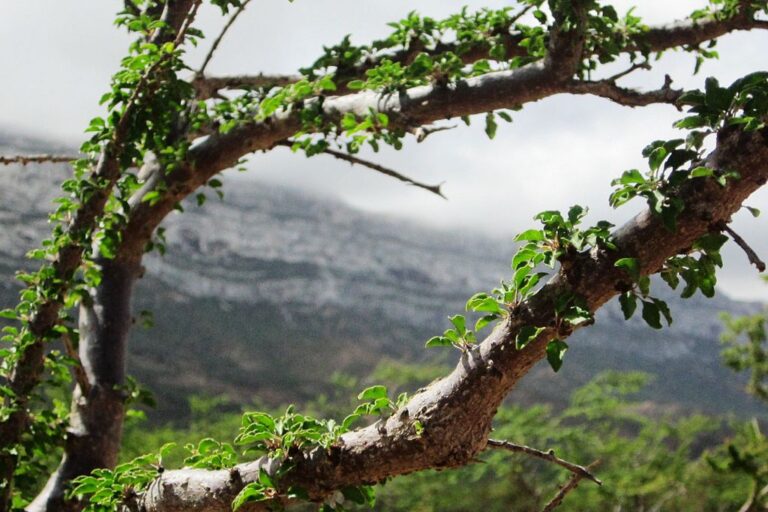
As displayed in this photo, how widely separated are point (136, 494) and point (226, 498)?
0.30 m

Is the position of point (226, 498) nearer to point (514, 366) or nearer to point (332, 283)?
point (514, 366)

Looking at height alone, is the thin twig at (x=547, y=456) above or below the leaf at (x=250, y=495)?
above

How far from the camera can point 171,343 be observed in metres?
43.2

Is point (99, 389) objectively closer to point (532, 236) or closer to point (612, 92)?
point (532, 236)

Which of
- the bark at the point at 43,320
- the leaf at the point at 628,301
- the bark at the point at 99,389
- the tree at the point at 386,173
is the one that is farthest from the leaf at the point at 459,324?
the bark at the point at 99,389

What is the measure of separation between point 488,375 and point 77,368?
166 centimetres

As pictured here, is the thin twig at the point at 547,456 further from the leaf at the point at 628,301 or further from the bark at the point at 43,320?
the bark at the point at 43,320

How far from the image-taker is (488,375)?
1300 millimetres

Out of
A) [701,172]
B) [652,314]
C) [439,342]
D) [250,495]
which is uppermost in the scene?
[701,172]

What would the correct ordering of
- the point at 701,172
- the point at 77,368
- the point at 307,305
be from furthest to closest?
1. the point at 307,305
2. the point at 77,368
3. the point at 701,172

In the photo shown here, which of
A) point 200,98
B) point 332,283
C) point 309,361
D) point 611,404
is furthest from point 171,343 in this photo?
point 200,98

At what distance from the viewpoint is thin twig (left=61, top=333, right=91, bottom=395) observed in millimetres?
2302

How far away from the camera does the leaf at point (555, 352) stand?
1.22 meters

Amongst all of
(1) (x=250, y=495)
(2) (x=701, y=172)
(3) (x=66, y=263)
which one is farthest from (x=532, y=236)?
(3) (x=66, y=263)
